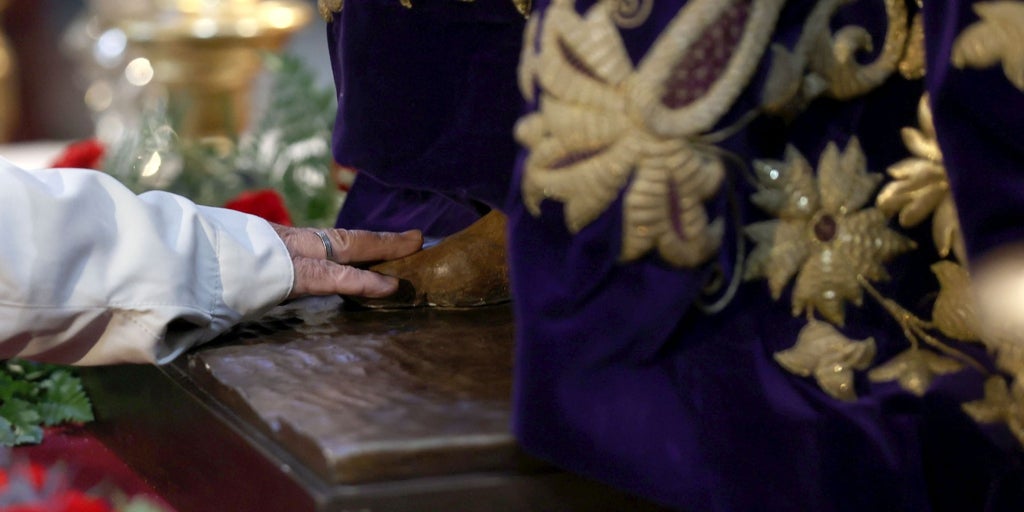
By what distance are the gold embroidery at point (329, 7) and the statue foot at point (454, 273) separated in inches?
8.5

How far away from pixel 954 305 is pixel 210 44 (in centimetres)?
240

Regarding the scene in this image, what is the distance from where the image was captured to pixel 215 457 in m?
0.84

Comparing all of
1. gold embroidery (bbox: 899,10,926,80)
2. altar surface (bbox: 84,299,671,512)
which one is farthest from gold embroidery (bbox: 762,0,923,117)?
altar surface (bbox: 84,299,671,512)

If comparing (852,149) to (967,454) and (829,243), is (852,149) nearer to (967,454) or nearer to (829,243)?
(829,243)

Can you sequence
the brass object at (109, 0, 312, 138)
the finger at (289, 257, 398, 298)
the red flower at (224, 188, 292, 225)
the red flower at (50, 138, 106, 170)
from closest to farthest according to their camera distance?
the finger at (289, 257, 398, 298) < the red flower at (224, 188, 292, 225) < the red flower at (50, 138, 106, 170) < the brass object at (109, 0, 312, 138)

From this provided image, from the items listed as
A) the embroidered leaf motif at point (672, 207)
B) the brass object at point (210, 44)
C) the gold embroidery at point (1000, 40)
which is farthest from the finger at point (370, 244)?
the brass object at point (210, 44)

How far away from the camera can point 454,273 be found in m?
1.04

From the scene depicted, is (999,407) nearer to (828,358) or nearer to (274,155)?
(828,358)

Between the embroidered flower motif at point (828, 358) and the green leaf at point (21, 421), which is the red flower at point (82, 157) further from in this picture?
the embroidered flower motif at point (828, 358)

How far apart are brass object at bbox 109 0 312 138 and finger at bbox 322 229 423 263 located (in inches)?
71.7

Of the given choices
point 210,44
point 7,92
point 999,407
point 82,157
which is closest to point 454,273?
point 999,407

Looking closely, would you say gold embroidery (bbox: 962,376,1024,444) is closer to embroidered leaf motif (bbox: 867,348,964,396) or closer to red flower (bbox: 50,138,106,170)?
embroidered leaf motif (bbox: 867,348,964,396)

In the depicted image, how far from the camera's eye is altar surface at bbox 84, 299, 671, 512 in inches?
27.4

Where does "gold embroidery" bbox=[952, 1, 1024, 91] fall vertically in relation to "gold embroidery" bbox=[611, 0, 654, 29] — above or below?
below
